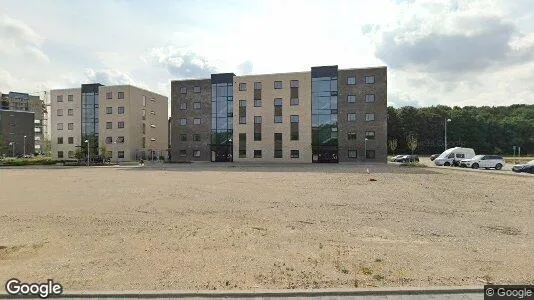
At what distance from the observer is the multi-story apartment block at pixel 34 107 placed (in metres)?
124

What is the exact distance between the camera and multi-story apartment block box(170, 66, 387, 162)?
5878 cm

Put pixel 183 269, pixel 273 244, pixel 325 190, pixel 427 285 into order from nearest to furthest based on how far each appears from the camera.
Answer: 1. pixel 427 285
2. pixel 183 269
3. pixel 273 244
4. pixel 325 190

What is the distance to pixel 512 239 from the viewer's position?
10164 millimetres

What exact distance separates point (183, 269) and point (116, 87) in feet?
243

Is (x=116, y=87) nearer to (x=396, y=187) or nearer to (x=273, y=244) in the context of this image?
(x=396, y=187)

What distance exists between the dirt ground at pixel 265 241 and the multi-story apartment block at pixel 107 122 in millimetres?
56573

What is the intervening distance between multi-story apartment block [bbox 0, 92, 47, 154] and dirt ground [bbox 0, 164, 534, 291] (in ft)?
416

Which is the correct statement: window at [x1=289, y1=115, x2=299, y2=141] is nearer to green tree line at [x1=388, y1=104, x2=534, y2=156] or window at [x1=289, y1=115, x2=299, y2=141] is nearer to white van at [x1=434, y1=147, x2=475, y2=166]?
white van at [x1=434, y1=147, x2=475, y2=166]

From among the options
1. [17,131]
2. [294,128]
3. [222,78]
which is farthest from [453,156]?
[17,131]

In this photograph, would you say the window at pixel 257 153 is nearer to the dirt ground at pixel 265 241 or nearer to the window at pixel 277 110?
the window at pixel 277 110

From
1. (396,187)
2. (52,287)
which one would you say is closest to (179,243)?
(52,287)

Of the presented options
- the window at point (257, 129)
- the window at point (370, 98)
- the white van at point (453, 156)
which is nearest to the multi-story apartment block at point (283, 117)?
the window at point (257, 129)

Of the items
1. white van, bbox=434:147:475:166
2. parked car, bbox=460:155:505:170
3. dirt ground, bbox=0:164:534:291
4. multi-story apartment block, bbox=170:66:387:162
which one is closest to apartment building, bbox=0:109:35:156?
multi-story apartment block, bbox=170:66:387:162

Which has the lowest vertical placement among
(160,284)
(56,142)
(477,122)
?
(160,284)
